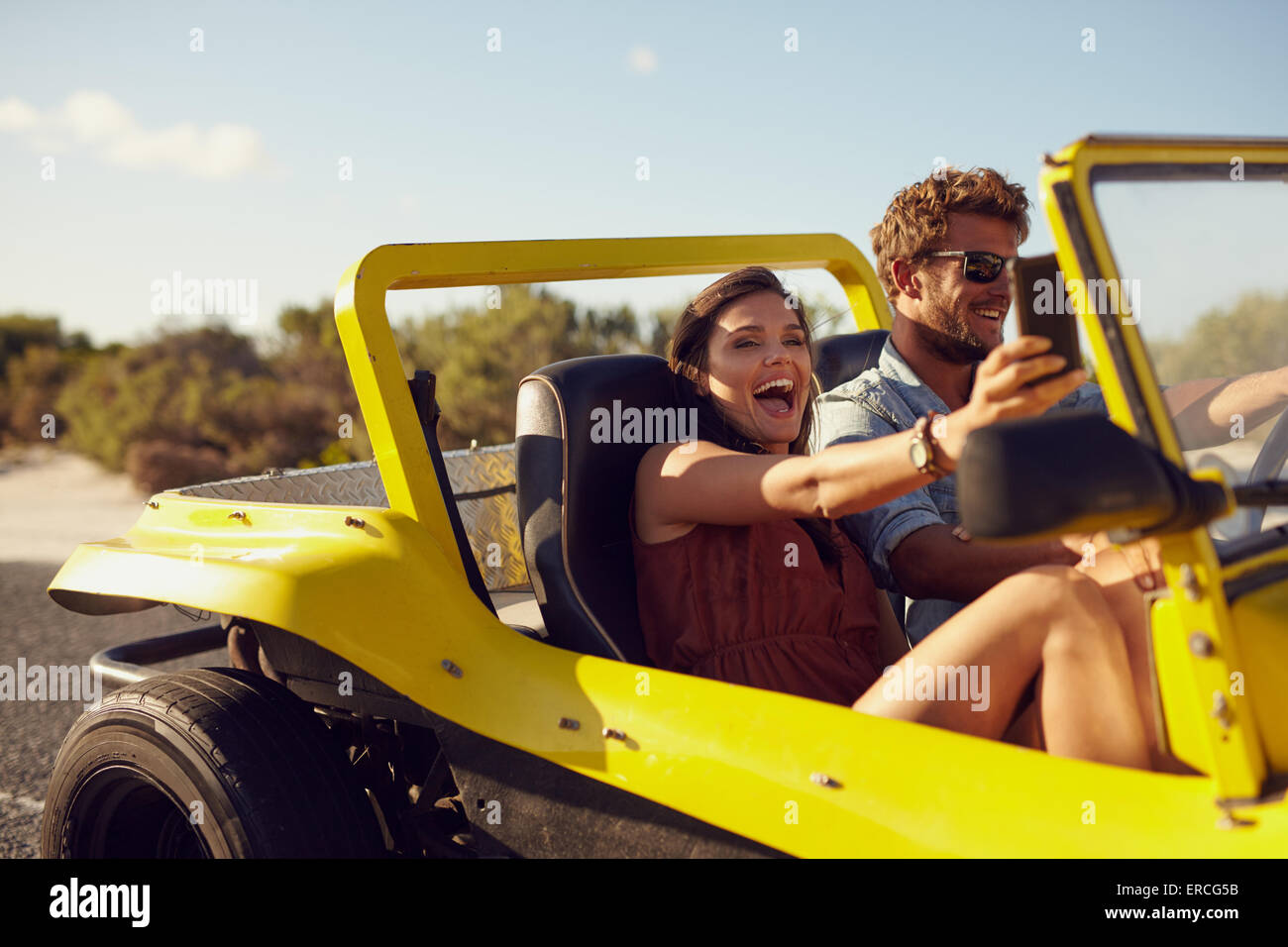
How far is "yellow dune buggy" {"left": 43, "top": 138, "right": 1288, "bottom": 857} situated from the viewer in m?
1.29

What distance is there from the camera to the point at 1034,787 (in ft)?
4.52

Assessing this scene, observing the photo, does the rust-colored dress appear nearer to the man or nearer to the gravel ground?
the man

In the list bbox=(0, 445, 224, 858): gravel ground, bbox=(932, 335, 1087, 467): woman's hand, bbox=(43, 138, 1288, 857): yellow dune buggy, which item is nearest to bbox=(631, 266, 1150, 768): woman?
bbox=(932, 335, 1087, 467): woman's hand

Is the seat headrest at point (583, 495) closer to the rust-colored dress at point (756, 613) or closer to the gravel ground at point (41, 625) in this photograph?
the rust-colored dress at point (756, 613)

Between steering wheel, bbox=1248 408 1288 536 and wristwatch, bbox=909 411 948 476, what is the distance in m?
0.45

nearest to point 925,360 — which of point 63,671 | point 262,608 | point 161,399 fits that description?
point 262,608

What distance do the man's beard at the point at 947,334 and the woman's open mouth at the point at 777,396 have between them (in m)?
0.47

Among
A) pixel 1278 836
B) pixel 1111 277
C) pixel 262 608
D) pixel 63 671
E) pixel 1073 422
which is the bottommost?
pixel 63 671

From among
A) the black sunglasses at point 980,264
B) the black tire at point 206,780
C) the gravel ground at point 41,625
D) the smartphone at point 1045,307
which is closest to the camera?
the smartphone at point 1045,307

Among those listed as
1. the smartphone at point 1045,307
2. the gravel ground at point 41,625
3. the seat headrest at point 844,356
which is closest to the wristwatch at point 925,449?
the smartphone at point 1045,307

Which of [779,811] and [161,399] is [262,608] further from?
[161,399]

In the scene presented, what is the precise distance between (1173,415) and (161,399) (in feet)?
52.7

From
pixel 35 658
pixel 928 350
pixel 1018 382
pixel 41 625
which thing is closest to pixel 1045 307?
pixel 1018 382

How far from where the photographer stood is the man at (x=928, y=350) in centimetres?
229
